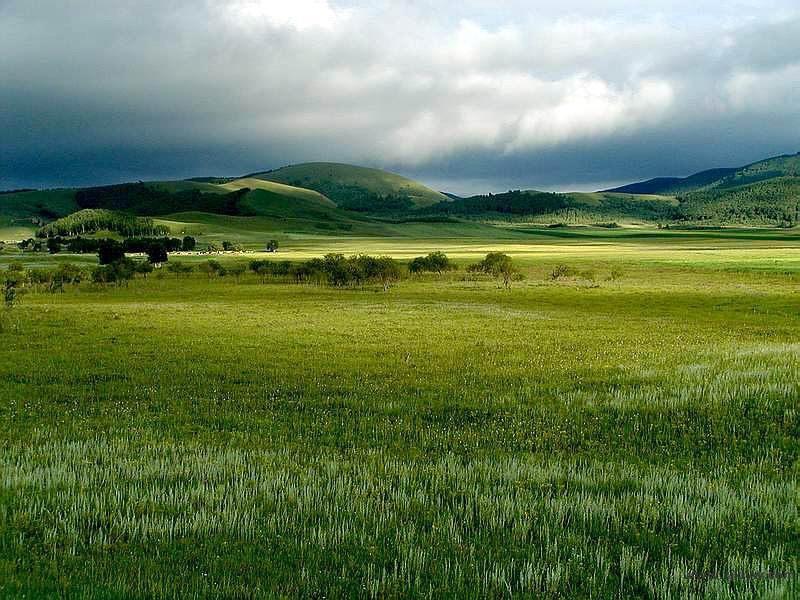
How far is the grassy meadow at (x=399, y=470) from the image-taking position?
797 centimetres

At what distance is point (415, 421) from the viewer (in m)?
19.1

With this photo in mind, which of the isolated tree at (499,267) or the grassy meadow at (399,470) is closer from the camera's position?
the grassy meadow at (399,470)

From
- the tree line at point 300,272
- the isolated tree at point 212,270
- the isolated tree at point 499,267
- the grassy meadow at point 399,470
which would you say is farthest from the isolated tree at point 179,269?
the grassy meadow at point 399,470

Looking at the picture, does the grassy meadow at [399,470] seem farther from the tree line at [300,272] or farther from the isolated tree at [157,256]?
the isolated tree at [157,256]

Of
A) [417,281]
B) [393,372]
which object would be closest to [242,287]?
[417,281]

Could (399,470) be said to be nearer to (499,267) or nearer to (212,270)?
(499,267)

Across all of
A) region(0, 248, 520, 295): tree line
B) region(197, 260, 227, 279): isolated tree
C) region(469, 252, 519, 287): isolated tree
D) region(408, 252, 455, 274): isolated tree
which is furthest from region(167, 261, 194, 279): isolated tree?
region(469, 252, 519, 287): isolated tree

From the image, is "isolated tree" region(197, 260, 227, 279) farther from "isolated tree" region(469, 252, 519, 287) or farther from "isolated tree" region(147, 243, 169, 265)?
"isolated tree" region(469, 252, 519, 287)

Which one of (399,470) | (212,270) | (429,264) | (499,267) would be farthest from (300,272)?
(399,470)

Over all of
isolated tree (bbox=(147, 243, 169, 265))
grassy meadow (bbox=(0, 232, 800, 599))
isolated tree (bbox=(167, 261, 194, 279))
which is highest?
isolated tree (bbox=(147, 243, 169, 265))

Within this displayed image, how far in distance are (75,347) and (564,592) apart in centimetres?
3702

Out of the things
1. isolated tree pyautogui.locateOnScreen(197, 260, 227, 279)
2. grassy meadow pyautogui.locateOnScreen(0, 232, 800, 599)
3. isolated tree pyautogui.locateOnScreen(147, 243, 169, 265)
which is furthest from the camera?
isolated tree pyautogui.locateOnScreen(147, 243, 169, 265)

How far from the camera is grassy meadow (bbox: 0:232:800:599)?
7.97 metres

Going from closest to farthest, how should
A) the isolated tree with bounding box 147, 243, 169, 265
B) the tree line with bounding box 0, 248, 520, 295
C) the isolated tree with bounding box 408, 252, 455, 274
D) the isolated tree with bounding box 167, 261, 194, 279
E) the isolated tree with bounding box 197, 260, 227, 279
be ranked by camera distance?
1. the tree line with bounding box 0, 248, 520, 295
2. the isolated tree with bounding box 408, 252, 455, 274
3. the isolated tree with bounding box 197, 260, 227, 279
4. the isolated tree with bounding box 167, 261, 194, 279
5. the isolated tree with bounding box 147, 243, 169, 265
